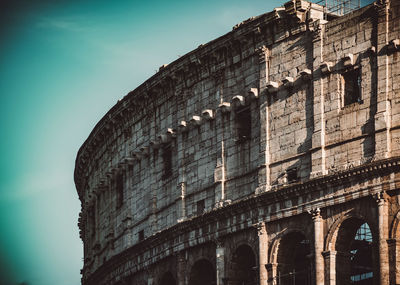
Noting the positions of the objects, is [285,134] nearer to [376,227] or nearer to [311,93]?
[311,93]

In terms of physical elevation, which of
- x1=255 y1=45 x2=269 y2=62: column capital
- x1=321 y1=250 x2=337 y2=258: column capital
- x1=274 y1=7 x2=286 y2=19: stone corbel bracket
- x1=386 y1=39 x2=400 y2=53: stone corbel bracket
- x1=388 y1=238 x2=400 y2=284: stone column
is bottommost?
x1=388 y1=238 x2=400 y2=284: stone column

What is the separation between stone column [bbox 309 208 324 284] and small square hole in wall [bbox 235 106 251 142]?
6.71 metres

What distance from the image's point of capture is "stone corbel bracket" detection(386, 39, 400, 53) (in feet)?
203

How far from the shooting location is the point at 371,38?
63000 millimetres

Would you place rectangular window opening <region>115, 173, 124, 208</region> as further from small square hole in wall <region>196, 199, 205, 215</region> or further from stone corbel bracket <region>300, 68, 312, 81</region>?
stone corbel bracket <region>300, 68, 312, 81</region>

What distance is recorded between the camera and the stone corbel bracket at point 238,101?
68250mm

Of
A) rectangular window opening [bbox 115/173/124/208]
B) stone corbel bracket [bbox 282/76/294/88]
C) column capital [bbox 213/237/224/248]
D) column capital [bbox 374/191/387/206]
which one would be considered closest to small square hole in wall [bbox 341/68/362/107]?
Result: stone corbel bracket [bbox 282/76/294/88]

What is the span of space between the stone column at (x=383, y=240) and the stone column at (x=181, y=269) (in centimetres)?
1297

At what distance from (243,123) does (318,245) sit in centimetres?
835

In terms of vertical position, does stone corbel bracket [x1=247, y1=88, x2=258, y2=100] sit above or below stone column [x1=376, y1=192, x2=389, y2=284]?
above

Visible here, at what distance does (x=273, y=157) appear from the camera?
66000 millimetres

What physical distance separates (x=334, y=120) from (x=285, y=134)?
2.86 meters

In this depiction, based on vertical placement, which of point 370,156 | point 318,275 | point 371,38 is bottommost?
point 318,275

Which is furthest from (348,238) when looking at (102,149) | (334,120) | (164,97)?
(102,149)
